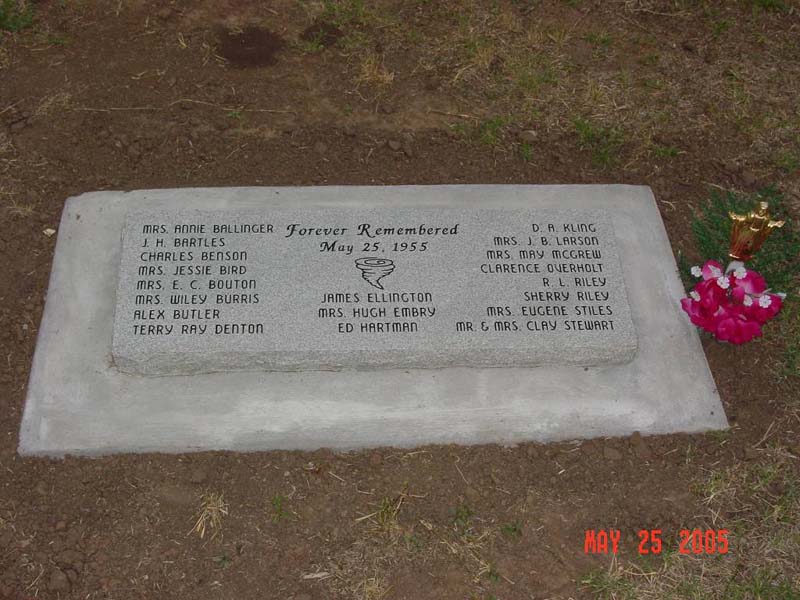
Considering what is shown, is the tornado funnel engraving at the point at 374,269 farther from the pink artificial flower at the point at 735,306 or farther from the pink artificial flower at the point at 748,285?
the pink artificial flower at the point at 748,285

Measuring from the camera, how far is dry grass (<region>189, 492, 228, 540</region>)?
3.57 m

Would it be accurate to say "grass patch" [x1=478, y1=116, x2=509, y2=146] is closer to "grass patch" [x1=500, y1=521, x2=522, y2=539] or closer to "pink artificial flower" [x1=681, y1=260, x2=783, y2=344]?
"pink artificial flower" [x1=681, y1=260, x2=783, y2=344]

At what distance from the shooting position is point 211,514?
11.8ft

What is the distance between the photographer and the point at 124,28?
229 inches

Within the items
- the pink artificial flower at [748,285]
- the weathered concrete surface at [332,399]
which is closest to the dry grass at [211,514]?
the weathered concrete surface at [332,399]

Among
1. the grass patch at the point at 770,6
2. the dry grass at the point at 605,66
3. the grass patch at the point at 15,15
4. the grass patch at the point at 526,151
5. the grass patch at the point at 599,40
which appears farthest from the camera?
the grass patch at the point at 770,6

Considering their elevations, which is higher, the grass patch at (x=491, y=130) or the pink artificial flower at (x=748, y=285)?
the pink artificial flower at (x=748, y=285)

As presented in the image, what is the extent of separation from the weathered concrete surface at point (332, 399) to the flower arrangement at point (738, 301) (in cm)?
26

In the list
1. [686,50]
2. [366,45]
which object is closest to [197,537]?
[366,45]

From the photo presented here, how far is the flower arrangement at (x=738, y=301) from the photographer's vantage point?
12.8 feet

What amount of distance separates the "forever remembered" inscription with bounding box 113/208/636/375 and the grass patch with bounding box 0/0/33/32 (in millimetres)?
2674
